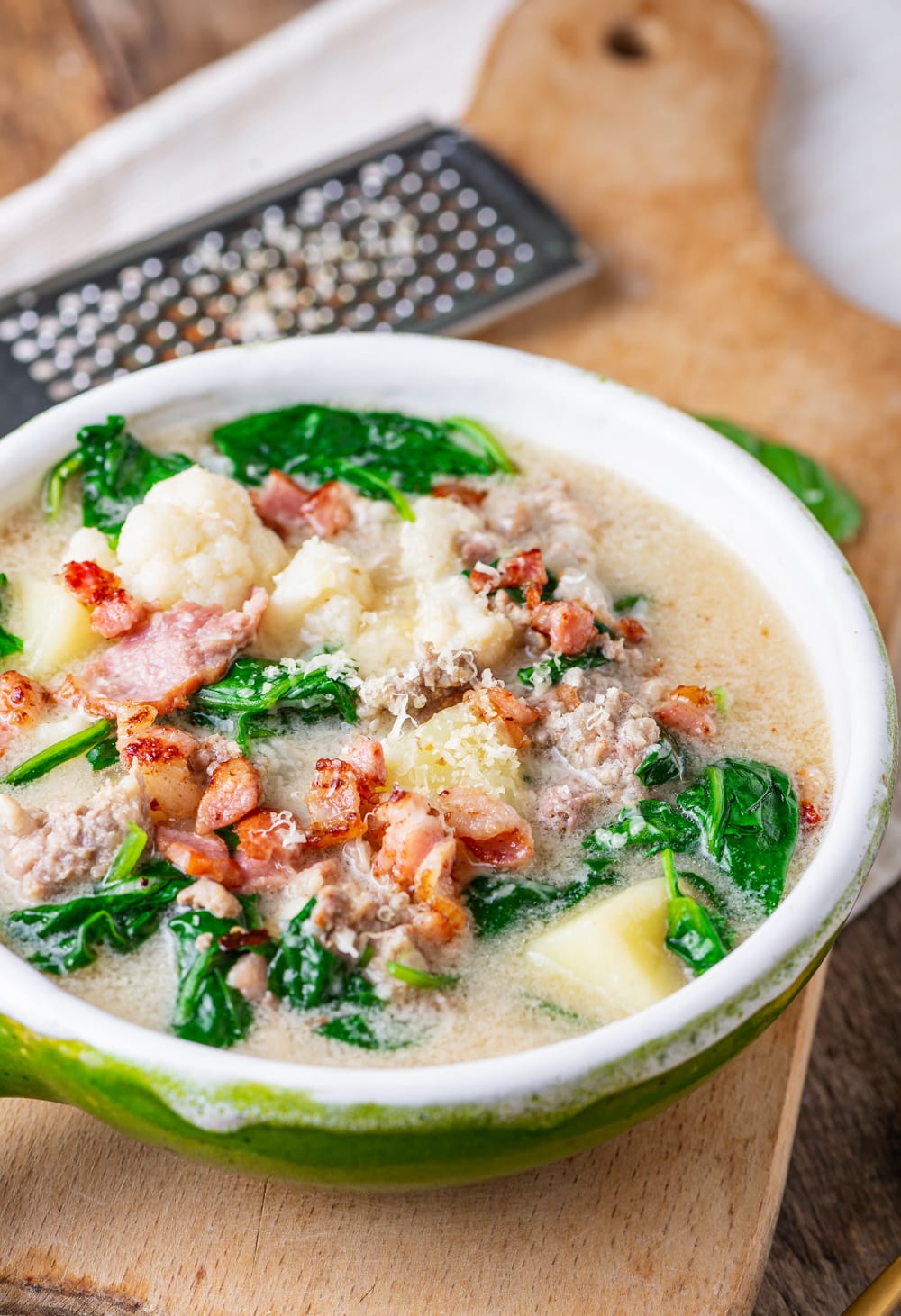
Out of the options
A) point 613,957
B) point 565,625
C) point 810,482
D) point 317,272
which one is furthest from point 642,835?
point 317,272

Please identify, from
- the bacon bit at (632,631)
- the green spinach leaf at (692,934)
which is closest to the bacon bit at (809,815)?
the green spinach leaf at (692,934)

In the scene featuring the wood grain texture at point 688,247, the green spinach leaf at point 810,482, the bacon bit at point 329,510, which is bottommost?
the green spinach leaf at point 810,482

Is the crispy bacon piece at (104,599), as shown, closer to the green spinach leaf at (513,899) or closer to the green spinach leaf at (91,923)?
the green spinach leaf at (91,923)

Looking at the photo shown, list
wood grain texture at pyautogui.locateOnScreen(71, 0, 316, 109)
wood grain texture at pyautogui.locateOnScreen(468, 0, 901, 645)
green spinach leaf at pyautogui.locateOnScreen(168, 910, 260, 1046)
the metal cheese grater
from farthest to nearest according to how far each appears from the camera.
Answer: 1. wood grain texture at pyautogui.locateOnScreen(71, 0, 316, 109)
2. wood grain texture at pyautogui.locateOnScreen(468, 0, 901, 645)
3. the metal cheese grater
4. green spinach leaf at pyautogui.locateOnScreen(168, 910, 260, 1046)

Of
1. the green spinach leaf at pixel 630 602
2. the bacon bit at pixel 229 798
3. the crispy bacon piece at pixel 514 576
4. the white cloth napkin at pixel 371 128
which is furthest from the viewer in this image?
the white cloth napkin at pixel 371 128

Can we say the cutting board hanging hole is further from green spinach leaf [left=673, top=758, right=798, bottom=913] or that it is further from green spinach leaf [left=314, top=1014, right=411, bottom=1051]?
green spinach leaf [left=314, top=1014, right=411, bottom=1051]

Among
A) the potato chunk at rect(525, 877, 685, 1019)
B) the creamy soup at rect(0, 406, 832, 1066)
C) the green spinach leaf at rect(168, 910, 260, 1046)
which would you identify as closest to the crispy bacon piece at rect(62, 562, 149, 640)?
the creamy soup at rect(0, 406, 832, 1066)

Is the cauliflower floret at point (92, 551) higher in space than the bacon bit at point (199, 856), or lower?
higher
